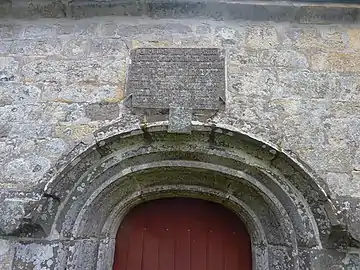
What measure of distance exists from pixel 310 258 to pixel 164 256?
95 centimetres

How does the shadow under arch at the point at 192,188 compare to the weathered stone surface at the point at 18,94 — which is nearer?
the shadow under arch at the point at 192,188

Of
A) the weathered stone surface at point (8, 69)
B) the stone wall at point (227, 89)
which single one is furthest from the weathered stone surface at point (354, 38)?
the weathered stone surface at point (8, 69)

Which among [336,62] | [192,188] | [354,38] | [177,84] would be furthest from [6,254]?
[354,38]

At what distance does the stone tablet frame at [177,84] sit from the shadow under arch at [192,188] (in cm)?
16

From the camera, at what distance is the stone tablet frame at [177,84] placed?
2.77 meters

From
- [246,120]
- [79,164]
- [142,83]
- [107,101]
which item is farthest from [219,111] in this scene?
[79,164]

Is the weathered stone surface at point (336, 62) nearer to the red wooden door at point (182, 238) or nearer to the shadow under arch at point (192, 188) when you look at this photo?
the shadow under arch at point (192, 188)

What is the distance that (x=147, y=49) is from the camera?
3.06 m

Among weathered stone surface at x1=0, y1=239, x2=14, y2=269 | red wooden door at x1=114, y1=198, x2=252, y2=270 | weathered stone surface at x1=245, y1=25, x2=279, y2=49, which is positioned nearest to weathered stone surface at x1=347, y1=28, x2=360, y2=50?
weathered stone surface at x1=245, y1=25, x2=279, y2=49

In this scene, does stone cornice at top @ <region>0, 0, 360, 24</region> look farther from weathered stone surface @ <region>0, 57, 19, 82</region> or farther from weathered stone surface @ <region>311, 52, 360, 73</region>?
weathered stone surface @ <region>0, 57, 19, 82</region>

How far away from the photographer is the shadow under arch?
2.51m

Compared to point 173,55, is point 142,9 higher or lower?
higher

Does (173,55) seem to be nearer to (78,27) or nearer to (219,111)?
(219,111)

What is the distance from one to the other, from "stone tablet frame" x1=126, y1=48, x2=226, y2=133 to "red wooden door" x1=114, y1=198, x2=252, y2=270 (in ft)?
2.17
